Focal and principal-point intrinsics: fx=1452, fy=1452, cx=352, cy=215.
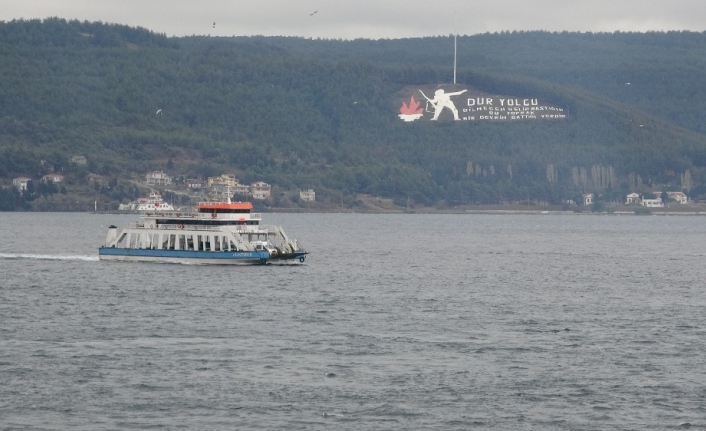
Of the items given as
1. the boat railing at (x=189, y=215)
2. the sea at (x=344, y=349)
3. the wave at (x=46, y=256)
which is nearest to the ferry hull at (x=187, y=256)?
the sea at (x=344, y=349)

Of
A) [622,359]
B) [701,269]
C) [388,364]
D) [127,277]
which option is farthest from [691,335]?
[701,269]

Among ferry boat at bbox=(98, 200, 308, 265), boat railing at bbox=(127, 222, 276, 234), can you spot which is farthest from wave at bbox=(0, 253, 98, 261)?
boat railing at bbox=(127, 222, 276, 234)

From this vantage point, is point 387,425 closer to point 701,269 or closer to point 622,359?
point 622,359

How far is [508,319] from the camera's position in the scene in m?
78.2

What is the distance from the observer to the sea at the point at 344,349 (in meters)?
52.2

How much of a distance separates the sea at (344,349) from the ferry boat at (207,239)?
1.96m

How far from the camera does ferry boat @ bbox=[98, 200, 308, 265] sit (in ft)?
362

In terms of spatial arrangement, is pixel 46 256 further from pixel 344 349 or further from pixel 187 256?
pixel 344 349

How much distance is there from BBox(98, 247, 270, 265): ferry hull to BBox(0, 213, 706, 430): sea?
1598mm

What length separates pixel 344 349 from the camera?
2584 inches

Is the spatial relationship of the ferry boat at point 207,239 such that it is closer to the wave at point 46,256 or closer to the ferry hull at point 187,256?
the ferry hull at point 187,256

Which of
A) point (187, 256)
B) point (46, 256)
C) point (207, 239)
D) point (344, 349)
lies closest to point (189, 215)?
point (207, 239)

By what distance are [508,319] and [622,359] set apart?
15.2 metres

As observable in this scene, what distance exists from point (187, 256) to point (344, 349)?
48.5 metres
